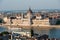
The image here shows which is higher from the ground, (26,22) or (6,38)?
(6,38)

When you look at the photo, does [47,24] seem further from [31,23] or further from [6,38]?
[6,38]

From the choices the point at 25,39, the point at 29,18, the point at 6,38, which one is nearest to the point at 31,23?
the point at 29,18

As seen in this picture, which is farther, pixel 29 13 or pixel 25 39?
pixel 29 13

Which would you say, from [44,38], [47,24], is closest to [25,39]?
[44,38]

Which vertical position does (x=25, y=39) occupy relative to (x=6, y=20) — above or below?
above

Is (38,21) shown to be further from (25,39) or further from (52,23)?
(25,39)

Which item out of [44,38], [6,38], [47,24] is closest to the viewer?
[6,38]

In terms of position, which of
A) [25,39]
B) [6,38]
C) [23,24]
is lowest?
[23,24]

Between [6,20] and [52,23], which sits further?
[6,20]

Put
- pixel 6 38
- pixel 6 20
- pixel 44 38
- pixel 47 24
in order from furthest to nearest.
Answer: pixel 6 20 < pixel 47 24 < pixel 44 38 < pixel 6 38
